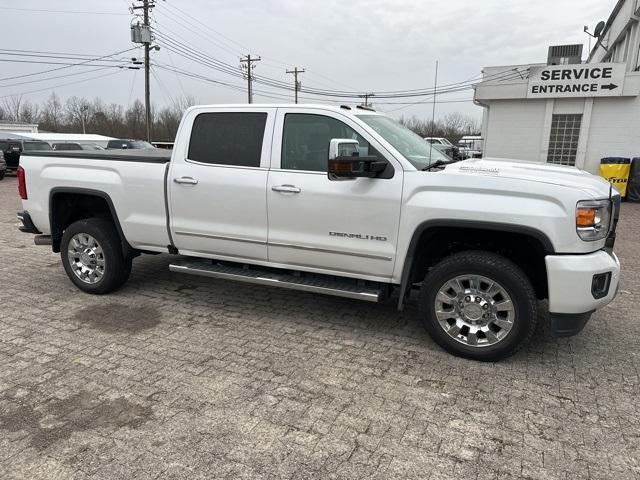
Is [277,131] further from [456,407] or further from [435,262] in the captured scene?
[456,407]

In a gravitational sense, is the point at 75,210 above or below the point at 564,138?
below

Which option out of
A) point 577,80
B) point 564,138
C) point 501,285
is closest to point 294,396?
point 501,285

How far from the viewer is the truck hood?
11.5ft

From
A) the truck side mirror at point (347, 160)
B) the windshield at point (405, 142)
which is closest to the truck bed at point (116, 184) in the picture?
the truck side mirror at point (347, 160)

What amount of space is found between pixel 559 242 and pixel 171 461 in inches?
112

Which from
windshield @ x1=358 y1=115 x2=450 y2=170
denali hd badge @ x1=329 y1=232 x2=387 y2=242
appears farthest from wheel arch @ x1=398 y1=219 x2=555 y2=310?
windshield @ x1=358 y1=115 x2=450 y2=170

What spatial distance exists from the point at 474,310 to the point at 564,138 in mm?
14882

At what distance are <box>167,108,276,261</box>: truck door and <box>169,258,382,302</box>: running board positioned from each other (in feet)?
0.46

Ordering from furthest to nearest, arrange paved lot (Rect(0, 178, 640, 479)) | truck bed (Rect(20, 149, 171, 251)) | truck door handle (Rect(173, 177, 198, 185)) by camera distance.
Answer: truck bed (Rect(20, 149, 171, 251)) < truck door handle (Rect(173, 177, 198, 185)) < paved lot (Rect(0, 178, 640, 479))

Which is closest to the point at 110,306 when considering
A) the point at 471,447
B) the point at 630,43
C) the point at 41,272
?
the point at 41,272

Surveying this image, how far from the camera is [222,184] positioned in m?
4.55

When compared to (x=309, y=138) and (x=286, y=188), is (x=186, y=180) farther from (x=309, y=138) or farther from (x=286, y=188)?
(x=309, y=138)

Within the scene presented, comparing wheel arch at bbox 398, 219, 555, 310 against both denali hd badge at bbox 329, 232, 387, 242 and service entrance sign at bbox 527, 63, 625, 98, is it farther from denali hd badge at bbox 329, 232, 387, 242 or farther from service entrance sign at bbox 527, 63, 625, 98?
service entrance sign at bbox 527, 63, 625, 98

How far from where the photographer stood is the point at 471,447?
284cm
